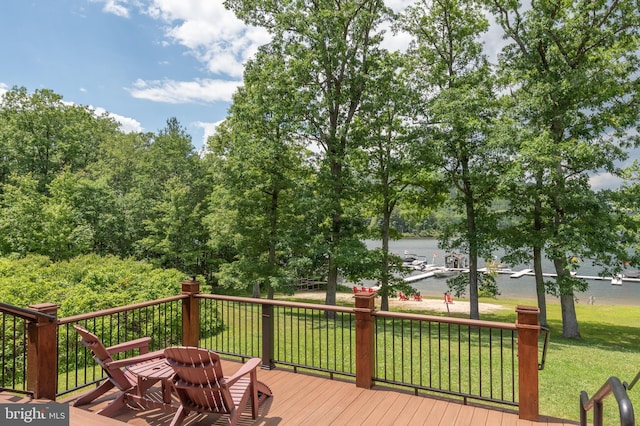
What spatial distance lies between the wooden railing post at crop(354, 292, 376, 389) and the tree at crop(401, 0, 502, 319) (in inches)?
392

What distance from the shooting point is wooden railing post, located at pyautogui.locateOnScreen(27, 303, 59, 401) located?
12.2 ft

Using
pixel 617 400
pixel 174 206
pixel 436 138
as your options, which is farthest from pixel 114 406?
pixel 174 206

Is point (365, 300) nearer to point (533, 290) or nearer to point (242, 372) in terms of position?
point (242, 372)

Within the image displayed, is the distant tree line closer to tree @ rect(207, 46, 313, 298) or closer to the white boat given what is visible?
tree @ rect(207, 46, 313, 298)

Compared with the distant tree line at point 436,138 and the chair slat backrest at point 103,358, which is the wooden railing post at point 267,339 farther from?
the distant tree line at point 436,138

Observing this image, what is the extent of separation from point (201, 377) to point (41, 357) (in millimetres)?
1818

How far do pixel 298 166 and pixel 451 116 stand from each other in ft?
19.4

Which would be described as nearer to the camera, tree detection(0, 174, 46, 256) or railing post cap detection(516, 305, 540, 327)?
railing post cap detection(516, 305, 540, 327)

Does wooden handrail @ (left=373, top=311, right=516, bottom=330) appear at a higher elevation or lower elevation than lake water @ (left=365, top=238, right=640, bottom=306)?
higher

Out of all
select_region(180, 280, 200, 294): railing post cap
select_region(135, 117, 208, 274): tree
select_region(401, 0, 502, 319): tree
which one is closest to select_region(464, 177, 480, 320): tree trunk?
select_region(401, 0, 502, 319): tree

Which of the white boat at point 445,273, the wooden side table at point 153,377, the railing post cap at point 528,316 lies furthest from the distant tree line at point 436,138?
the white boat at point 445,273

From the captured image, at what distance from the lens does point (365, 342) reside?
4594 millimetres

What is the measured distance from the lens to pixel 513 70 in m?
13.6

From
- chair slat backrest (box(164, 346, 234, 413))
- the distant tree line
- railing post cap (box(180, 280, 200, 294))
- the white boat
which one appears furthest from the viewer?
the white boat
